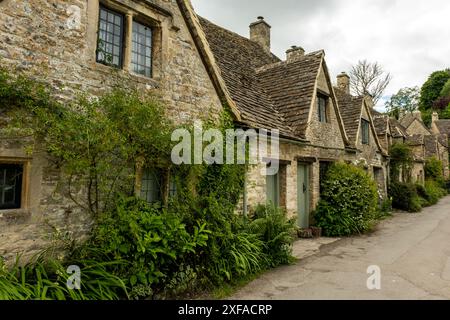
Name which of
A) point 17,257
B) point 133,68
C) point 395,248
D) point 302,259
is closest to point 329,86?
point 395,248

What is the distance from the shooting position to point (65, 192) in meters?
5.01

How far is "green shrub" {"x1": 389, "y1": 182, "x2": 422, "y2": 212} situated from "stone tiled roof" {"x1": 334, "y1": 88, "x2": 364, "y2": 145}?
22.2 feet

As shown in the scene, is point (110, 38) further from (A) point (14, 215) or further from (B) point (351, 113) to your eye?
(B) point (351, 113)

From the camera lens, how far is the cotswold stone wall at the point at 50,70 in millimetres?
4457

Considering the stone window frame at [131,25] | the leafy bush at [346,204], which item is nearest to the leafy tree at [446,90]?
the leafy bush at [346,204]

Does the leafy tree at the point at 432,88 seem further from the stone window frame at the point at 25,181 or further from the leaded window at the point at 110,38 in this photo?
the stone window frame at the point at 25,181

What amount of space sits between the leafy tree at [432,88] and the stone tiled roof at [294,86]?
2356 inches

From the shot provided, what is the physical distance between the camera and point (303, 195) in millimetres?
11148

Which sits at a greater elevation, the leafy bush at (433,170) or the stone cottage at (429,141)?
the stone cottage at (429,141)

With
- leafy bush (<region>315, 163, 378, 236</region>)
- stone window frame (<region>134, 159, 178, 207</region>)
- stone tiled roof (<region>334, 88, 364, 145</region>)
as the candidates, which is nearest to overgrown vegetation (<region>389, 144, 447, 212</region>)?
stone tiled roof (<region>334, 88, 364, 145</region>)

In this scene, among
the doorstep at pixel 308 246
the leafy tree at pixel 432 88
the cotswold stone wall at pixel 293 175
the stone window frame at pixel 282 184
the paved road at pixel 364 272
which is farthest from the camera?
the leafy tree at pixel 432 88

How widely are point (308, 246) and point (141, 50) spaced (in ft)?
23.5

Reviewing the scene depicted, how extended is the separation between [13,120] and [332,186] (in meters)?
10.2

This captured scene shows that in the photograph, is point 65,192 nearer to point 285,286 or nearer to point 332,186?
point 285,286
